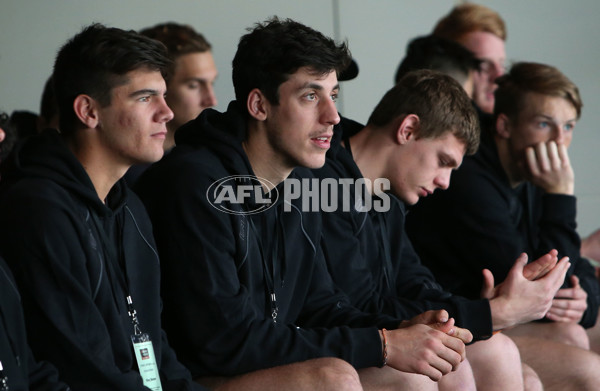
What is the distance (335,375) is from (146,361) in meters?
0.36

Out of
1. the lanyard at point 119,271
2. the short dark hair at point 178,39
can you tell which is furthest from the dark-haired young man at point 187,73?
the lanyard at point 119,271

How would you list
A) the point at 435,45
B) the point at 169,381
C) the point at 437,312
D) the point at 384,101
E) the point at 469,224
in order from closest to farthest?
the point at 169,381, the point at 437,312, the point at 384,101, the point at 469,224, the point at 435,45

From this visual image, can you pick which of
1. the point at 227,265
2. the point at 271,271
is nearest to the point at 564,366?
the point at 271,271

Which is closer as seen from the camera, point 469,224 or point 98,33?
point 98,33

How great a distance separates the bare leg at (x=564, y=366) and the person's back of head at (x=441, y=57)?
3.83ft

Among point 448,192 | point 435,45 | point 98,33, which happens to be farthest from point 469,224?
point 98,33

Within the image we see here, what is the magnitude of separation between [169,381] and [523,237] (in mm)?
1551

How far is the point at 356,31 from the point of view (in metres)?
4.09

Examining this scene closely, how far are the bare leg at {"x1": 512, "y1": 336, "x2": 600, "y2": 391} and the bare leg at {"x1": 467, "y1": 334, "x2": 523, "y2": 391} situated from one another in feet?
1.06

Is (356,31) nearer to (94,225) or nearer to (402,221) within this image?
(402,221)

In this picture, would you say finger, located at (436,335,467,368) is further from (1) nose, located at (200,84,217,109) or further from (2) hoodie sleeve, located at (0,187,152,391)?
(1) nose, located at (200,84,217,109)

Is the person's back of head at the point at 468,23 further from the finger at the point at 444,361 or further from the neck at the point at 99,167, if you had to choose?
the neck at the point at 99,167

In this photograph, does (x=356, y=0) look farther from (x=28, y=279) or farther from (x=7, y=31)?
(x=28, y=279)

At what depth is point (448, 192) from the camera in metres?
2.66
